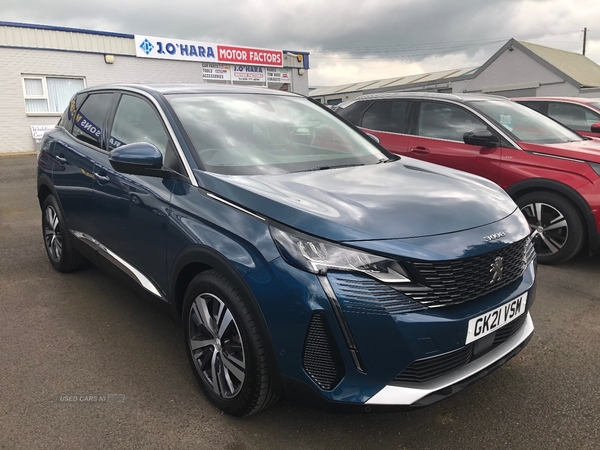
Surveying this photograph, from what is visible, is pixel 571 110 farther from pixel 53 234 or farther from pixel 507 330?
pixel 53 234

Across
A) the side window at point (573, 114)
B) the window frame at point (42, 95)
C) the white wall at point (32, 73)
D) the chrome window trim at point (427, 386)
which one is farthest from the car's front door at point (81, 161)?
the window frame at point (42, 95)

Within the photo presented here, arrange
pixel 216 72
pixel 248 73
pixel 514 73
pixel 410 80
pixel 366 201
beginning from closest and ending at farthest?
1. pixel 366 201
2. pixel 216 72
3. pixel 248 73
4. pixel 514 73
5. pixel 410 80

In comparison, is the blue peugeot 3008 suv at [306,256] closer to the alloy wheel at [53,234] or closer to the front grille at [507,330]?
the front grille at [507,330]

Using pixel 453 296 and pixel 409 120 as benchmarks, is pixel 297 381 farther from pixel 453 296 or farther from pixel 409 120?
pixel 409 120

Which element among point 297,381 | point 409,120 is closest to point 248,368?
point 297,381

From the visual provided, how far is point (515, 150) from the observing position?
16.2 ft

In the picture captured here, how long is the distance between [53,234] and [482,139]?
14.0ft

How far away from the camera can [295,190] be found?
234 cm

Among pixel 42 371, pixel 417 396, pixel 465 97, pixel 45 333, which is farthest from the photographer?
pixel 465 97

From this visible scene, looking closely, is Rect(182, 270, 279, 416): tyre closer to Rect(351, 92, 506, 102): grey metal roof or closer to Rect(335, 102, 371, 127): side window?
Rect(351, 92, 506, 102): grey metal roof

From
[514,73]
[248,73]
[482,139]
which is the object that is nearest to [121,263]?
[482,139]

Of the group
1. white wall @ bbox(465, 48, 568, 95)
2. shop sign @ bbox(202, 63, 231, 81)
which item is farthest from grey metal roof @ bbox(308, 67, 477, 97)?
shop sign @ bbox(202, 63, 231, 81)

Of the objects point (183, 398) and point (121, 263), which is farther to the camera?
point (121, 263)

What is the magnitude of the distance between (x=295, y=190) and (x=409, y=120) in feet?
13.0
